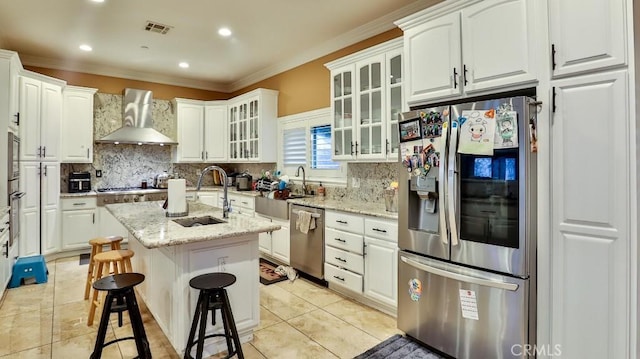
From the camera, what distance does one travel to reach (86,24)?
12.6 ft

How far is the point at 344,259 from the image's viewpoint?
11.2 feet

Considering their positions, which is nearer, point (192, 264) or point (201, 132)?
point (192, 264)

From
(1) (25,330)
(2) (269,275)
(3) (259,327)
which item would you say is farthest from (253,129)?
(1) (25,330)

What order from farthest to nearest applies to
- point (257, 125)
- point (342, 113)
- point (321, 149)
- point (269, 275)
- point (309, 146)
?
point (257, 125) < point (309, 146) < point (321, 149) < point (269, 275) < point (342, 113)

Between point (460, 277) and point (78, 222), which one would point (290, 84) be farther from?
point (460, 277)

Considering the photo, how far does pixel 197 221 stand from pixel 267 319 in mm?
1026

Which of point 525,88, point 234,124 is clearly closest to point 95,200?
point 234,124

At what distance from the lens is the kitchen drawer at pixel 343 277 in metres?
3.29

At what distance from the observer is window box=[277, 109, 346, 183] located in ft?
14.8

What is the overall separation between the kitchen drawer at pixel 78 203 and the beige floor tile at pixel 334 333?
373 centimetres

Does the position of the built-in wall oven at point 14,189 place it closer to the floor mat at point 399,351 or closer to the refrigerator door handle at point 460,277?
the floor mat at point 399,351

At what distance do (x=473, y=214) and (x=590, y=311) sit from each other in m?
0.77

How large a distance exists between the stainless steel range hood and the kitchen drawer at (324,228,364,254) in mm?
3572

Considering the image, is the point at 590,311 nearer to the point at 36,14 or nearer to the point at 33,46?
the point at 36,14
